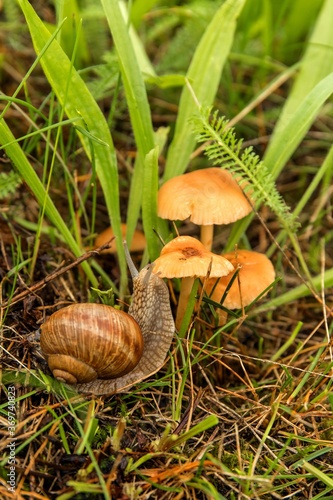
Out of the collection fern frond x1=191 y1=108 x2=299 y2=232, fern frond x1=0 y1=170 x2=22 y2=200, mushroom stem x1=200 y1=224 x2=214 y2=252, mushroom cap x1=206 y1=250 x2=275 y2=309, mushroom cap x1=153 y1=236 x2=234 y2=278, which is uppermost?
fern frond x1=191 y1=108 x2=299 y2=232

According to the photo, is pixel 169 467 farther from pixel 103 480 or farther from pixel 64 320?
pixel 64 320

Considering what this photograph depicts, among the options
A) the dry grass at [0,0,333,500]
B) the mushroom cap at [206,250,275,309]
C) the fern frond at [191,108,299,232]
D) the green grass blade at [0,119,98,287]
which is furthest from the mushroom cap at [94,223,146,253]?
the fern frond at [191,108,299,232]

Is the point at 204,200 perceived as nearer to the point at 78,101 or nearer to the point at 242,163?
the point at 242,163

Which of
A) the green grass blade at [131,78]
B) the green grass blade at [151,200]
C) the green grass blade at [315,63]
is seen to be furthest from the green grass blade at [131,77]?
the green grass blade at [315,63]

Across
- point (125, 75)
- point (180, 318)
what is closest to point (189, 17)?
point (125, 75)

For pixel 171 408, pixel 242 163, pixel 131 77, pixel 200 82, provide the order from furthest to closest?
1. pixel 200 82
2. pixel 131 77
3. pixel 242 163
4. pixel 171 408

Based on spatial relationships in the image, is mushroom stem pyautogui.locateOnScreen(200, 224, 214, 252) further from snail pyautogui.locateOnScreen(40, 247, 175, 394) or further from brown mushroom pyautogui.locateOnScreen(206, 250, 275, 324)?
snail pyautogui.locateOnScreen(40, 247, 175, 394)

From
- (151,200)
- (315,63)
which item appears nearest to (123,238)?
(151,200)
